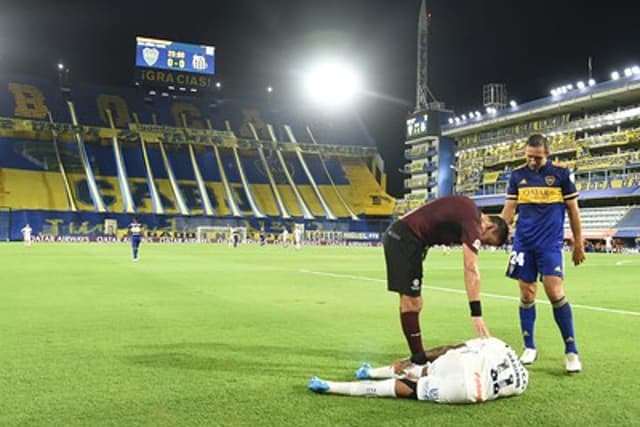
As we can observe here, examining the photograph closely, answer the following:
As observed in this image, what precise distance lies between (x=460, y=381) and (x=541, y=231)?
2623mm

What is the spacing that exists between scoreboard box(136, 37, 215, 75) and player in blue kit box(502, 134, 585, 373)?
88.1m

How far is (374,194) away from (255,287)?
8246 cm

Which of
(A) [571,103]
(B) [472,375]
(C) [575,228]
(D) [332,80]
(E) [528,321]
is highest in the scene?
(D) [332,80]

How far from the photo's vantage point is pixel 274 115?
103m

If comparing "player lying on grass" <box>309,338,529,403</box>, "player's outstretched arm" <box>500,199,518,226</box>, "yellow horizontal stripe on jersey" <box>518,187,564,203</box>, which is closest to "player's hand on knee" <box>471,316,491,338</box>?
"player lying on grass" <box>309,338,529,403</box>

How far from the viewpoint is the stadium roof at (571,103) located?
7056 centimetres

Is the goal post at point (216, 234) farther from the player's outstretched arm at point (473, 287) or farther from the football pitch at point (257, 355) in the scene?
the player's outstretched arm at point (473, 287)

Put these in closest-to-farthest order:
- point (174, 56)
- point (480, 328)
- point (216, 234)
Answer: point (480, 328) → point (216, 234) → point (174, 56)

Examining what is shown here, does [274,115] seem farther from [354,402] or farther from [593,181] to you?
[354,402]

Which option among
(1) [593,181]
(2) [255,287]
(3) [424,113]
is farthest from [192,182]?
(2) [255,287]

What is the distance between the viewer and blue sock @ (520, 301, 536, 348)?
707 centimetres

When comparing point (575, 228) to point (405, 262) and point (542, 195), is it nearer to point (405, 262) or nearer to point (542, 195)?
point (542, 195)

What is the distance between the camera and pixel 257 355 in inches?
283

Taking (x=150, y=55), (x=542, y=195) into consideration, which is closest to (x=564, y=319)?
(x=542, y=195)
